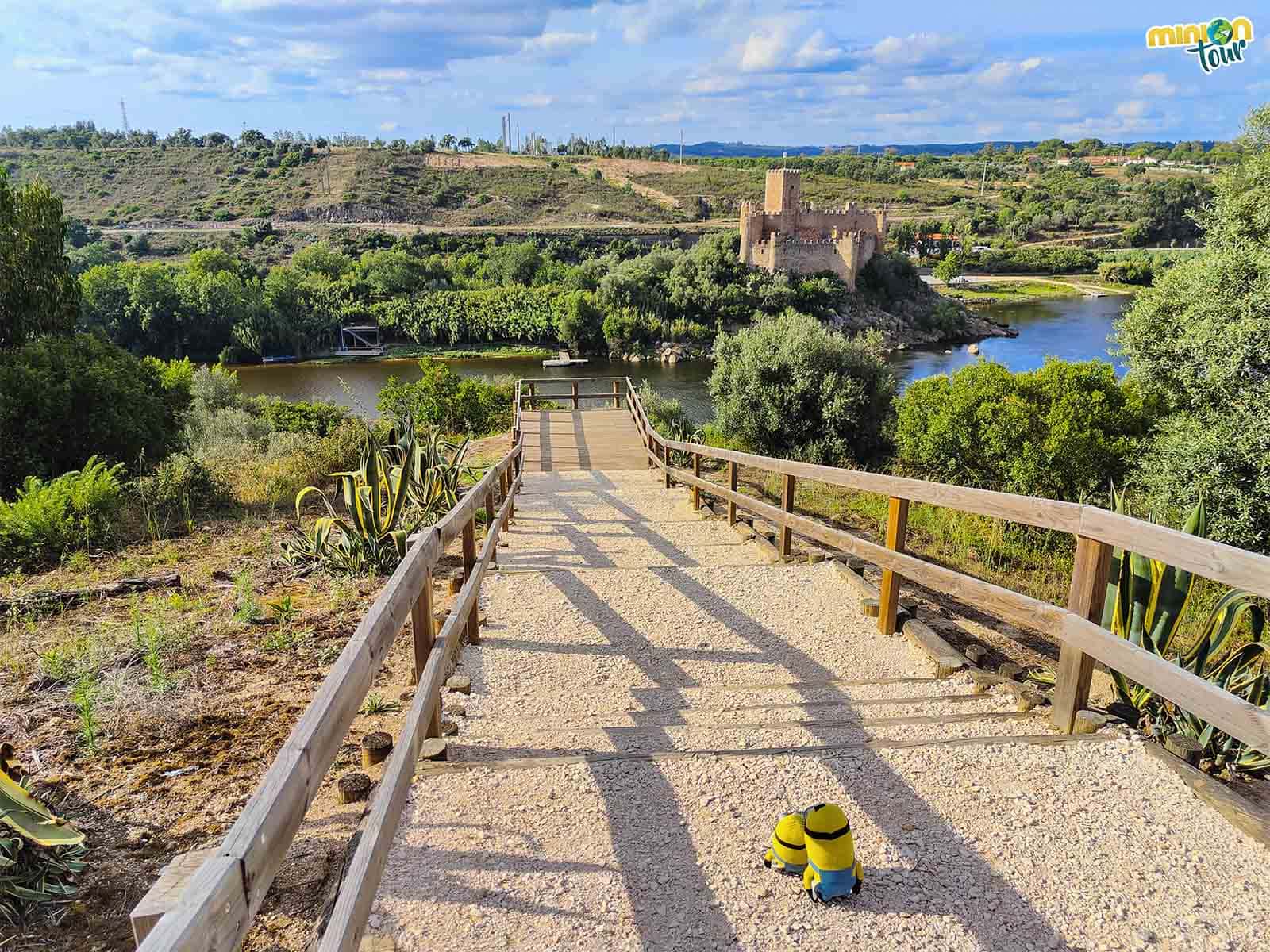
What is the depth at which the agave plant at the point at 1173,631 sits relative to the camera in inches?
115

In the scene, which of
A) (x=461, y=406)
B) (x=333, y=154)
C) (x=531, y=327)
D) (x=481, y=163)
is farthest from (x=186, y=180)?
(x=461, y=406)

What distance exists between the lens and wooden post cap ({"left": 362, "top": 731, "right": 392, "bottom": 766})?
2.93 m

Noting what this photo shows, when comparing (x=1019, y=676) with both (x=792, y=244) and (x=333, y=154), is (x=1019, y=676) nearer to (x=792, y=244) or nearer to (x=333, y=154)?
(x=792, y=244)

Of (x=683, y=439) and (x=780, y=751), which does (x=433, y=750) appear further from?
(x=683, y=439)

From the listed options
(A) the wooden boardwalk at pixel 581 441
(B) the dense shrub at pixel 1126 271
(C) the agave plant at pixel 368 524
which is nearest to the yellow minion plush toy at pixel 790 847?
(C) the agave plant at pixel 368 524

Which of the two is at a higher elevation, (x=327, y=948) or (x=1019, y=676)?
(x=327, y=948)

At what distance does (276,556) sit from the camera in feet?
20.1

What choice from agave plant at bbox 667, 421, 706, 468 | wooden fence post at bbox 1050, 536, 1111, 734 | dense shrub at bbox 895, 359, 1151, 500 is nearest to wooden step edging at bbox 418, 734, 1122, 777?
wooden fence post at bbox 1050, 536, 1111, 734

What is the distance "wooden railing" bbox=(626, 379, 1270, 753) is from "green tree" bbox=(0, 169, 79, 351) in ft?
45.8

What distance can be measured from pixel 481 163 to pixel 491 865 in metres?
120

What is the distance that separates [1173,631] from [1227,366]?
9127mm

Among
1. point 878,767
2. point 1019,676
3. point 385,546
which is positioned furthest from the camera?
point 385,546

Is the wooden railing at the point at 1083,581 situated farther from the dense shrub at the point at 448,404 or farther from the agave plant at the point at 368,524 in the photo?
the dense shrub at the point at 448,404

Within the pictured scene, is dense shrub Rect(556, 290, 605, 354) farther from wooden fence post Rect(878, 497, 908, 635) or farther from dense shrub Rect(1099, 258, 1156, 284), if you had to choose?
dense shrub Rect(1099, 258, 1156, 284)
